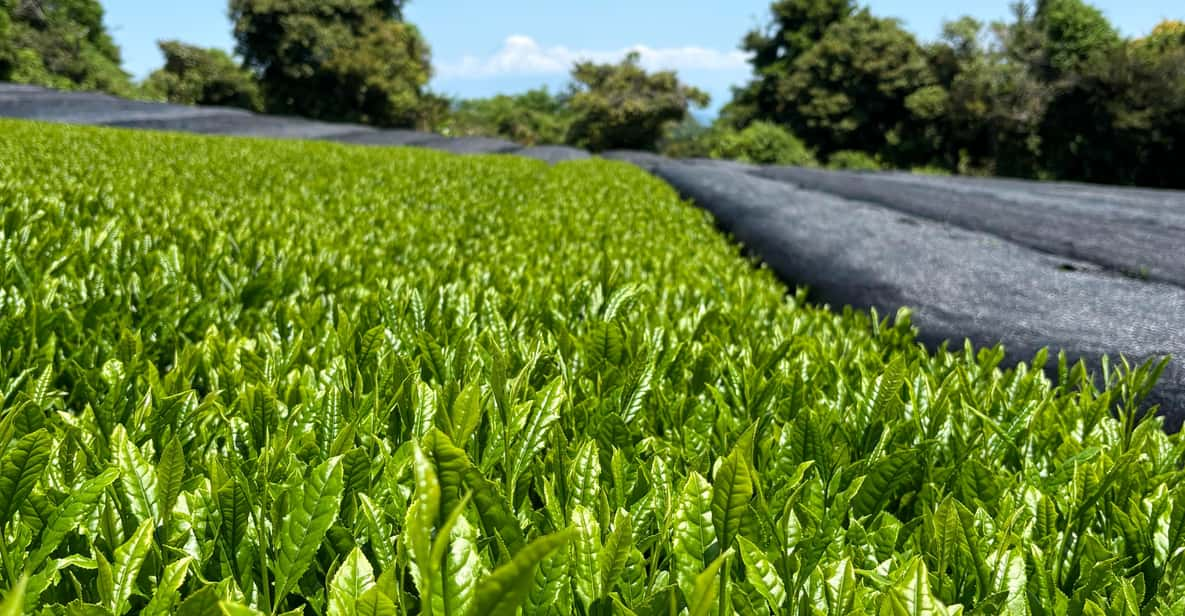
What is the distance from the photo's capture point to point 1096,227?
732 cm

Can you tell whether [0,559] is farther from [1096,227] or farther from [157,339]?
[1096,227]

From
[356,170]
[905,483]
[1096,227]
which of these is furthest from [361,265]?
[356,170]

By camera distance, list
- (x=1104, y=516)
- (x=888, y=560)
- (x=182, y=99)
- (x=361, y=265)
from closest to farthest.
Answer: (x=888, y=560) < (x=1104, y=516) < (x=361, y=265) < (x=182, y=99)

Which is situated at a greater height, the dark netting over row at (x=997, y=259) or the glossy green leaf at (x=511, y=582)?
the glossy green leaf at (x=511, y=582)

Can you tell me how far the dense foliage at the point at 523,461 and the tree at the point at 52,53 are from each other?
4716 cm

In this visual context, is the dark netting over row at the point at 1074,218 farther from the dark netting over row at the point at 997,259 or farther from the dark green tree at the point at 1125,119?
the dark green tree at the point at 1125,119

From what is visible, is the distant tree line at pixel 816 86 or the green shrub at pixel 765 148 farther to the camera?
the green shrub at pixel 765 148

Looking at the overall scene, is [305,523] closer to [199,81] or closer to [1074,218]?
[1074,218]

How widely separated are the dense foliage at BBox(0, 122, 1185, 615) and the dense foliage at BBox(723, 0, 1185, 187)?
111ft

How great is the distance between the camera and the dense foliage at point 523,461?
3.34ft

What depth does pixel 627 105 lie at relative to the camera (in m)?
46.6

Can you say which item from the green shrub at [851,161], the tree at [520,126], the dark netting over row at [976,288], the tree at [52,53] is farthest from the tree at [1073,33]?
the tree at [52,53]

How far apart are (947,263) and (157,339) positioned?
5.12 meters

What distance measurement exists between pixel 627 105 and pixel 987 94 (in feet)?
68.9
